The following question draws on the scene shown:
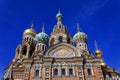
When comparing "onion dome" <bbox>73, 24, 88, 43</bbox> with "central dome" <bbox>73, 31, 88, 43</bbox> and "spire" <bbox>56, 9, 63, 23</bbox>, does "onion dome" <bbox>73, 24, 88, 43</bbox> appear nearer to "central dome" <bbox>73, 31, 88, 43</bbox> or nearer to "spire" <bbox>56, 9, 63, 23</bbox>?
"central dome" <bbox>73, 31, 88, 43</bbox>

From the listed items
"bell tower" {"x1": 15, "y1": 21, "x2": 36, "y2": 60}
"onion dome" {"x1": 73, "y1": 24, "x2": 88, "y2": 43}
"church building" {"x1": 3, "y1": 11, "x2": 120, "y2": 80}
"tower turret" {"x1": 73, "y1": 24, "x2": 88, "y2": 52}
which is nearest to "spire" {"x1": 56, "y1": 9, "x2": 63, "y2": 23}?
"bell tower" {"x1": 15, "y1": 21, "x2": 36, "y2": 60}

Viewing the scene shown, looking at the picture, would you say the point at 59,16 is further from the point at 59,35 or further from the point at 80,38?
the point at 80,38

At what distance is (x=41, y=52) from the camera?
97.2 ft

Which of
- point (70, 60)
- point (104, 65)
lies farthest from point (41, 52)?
point (104, 65)

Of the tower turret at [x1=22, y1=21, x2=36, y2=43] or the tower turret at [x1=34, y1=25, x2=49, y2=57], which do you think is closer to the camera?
→ the tower turret at [x1=34, y1=25, x2=49, y2=57]

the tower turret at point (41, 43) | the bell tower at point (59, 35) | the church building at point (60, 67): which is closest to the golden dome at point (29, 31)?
the bell tower at point (59, 35)

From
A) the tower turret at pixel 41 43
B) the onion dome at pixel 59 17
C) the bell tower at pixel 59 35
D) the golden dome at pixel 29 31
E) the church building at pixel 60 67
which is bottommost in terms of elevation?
the church building at pixel 60 67

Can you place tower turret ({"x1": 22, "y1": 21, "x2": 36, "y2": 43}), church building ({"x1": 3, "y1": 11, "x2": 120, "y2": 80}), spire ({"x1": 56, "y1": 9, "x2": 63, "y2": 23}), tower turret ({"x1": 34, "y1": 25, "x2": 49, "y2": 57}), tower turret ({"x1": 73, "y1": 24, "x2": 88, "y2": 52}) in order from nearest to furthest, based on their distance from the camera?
church building ({"x1": 3, "y1": 11, "x2": 120, "y2": 80}), tower turret ({"x1": 34, "y1": 25, "x2": 49, "y2": 57}), tower turret ({"x1": 73, "y1": 24, "x2": 88, "y2": 52}), tower turret ({"x1": 22, "y1": 21, "x2": 36, "y2": 43}), spire ({"x1": 56, "y1": 9, "x2": 63, "y2": 23})

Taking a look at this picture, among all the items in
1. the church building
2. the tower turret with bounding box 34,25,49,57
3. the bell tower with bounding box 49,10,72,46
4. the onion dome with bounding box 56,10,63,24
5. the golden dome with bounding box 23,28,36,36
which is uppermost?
the onion dome with bounding box 56,10,63,24

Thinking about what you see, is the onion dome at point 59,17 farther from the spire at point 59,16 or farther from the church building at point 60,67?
the church building at point 60,67

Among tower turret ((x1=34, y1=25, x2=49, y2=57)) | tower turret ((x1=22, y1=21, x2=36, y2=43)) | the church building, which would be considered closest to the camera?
the church building

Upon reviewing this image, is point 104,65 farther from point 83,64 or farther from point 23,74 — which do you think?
point 23,74

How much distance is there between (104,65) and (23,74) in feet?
45.2

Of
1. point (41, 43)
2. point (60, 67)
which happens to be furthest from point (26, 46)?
point (60, 67)
